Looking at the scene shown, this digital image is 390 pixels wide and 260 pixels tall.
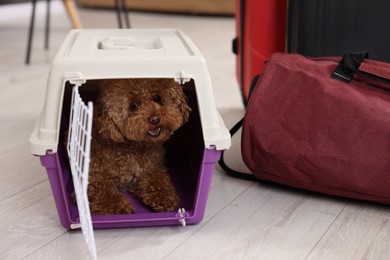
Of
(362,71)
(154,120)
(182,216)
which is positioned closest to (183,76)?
(154,120)

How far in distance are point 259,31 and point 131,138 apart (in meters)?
0.59

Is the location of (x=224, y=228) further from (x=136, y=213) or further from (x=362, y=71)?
(x=362, y=71)

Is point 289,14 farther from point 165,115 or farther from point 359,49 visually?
point 165,115

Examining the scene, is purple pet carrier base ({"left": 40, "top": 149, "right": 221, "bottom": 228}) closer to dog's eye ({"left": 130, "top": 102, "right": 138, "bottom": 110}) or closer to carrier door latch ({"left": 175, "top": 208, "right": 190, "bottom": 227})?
carrier door latch ({"left": 175, "top": 208, "right": 190, "bottom": 227})

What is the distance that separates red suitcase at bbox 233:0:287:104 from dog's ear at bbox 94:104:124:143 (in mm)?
558

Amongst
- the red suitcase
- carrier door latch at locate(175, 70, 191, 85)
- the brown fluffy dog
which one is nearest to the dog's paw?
the brown fluffy dog

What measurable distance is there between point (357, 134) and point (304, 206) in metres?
0.19

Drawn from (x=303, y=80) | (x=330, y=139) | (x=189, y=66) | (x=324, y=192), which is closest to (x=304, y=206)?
(x=324, y=192)

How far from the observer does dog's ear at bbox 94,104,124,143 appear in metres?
1.01

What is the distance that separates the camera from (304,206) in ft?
3.60

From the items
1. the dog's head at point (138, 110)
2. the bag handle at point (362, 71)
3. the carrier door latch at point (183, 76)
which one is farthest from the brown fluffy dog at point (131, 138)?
the bag handle at point (362, 71)

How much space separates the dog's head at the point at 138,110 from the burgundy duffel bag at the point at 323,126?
0.59 ft

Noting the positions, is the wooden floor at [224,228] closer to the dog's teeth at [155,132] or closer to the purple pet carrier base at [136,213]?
the purple pet carrier base at [136,213]

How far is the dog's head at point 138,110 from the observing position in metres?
1.00
